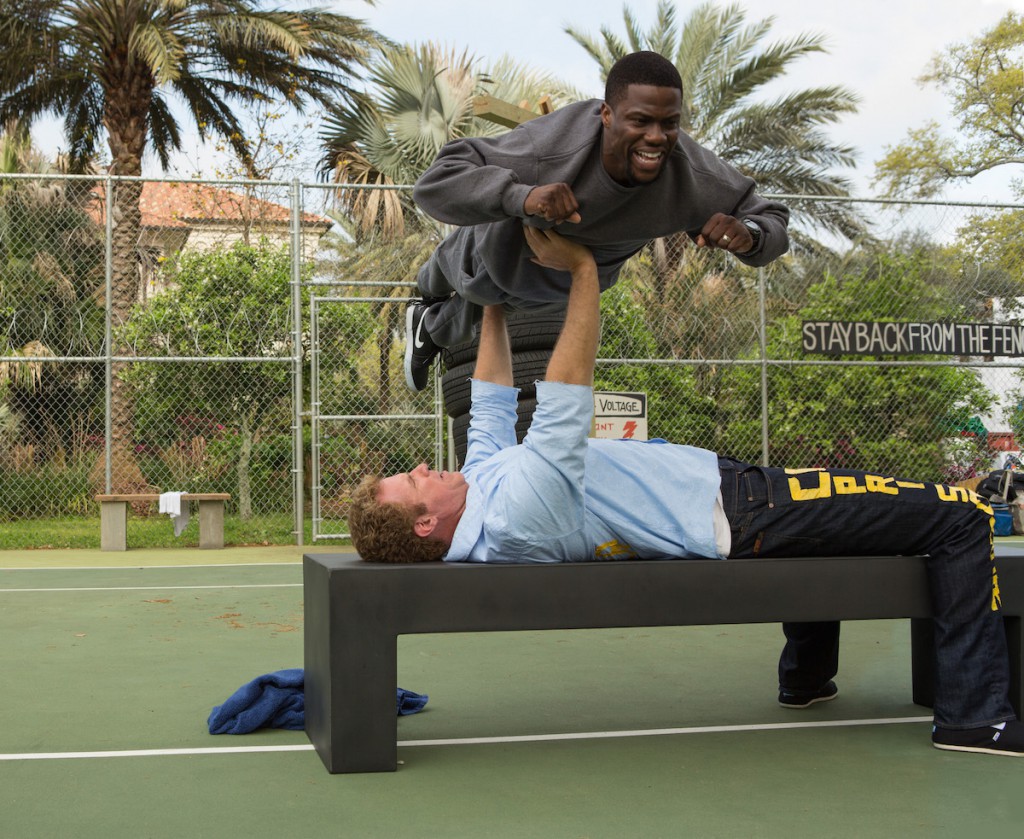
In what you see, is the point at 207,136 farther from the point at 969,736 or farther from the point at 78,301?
the point at 969,736

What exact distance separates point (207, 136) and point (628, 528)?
1623 cm

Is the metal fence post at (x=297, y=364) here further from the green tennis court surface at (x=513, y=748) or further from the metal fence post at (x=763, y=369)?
the green tennis court surface at (x=513, y=748)

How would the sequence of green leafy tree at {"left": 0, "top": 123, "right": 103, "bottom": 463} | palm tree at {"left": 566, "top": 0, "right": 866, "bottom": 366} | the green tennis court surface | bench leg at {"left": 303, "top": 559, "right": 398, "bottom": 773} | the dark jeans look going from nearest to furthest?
1. the green tennis court surface
2. bench leg at {"left": 303, "top": 559, "right": 398, "bottom": 773}
3. the dark jeans
4. green leafy tree at {"left": 0, "top": 123, "right": 103, "bottom": 463}
5. palm tree at {"left": 566, "top": 0, "right": 866, "bottom": 366}

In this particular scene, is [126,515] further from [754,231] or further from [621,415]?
[754,231]

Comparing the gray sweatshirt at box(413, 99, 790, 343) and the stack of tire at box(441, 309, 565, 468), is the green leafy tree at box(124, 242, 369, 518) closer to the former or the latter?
the stack of tire at box(441, 309, 565, 468)

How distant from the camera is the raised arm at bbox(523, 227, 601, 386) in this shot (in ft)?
9.98

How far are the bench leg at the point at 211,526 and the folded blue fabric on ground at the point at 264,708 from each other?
6.67 m

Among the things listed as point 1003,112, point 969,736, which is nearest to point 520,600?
point 969,736

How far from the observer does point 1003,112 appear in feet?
80.4

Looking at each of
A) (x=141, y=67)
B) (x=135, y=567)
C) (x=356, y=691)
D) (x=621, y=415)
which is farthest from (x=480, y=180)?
(x=141, y=67)

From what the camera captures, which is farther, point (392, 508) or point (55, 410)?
point (55, 410)

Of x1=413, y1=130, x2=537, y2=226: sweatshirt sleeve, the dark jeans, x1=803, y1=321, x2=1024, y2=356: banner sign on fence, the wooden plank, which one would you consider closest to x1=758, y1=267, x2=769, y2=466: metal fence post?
x1=803, y1=321, x2=1024, y2=356: banner sign on fence

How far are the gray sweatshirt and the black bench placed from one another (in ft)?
3.32

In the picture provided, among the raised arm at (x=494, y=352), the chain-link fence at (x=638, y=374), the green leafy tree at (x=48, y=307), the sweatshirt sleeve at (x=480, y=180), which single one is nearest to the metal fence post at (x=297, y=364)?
the chain-link fence at (x=638, y=374)
